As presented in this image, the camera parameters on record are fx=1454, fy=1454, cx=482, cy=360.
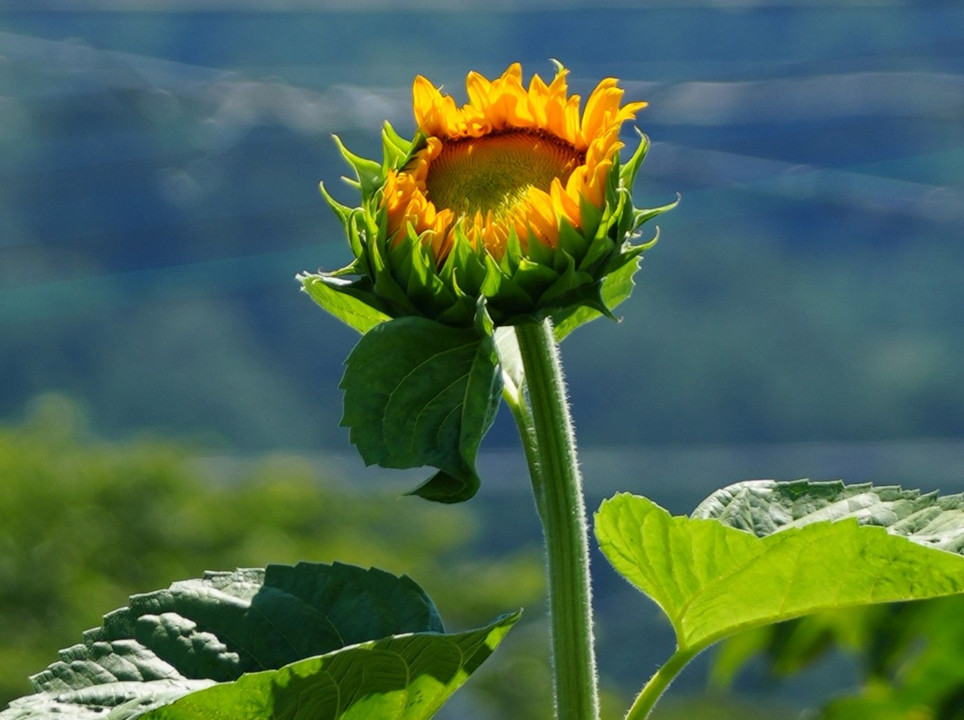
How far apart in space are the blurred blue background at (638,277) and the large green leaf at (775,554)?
5406 mm

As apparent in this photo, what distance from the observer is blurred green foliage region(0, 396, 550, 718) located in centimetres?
423

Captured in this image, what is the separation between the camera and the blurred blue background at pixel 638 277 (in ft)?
20.2

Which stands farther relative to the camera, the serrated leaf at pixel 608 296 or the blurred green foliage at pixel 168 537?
the blurred green foliage at pixel 168 537

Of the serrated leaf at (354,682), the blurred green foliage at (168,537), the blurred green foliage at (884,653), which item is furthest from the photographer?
the blurred green foliage at (168,537)

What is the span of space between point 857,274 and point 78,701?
20.7 ft

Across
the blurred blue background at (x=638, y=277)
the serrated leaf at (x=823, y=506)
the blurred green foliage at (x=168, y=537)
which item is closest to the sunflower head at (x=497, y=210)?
the serrated leaf at (x=823, y=506)

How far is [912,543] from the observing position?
0.50m

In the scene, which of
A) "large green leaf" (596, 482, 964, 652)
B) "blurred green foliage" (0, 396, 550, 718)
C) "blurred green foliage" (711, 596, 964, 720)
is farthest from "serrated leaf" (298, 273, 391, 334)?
"blurred green foliage" (0, 396, 550, 718)

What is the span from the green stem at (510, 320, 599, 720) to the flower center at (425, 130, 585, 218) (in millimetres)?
50

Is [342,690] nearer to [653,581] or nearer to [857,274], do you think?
[653,581]

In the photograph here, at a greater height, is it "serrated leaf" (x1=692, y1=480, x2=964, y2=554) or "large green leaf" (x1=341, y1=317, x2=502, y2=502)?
"large green leaf" (x1=341, y1=317, x2=502, y2=502)

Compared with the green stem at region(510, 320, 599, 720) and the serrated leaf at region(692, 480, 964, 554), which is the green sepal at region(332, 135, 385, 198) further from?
the serrated leaf at region(692, 480, 964, 554)

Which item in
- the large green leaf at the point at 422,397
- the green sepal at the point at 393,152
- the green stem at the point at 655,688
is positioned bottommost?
the green stem at the point at 655,688

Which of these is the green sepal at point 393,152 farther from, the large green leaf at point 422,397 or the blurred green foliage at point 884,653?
the blurred green foliage at point 884,653
